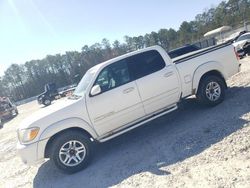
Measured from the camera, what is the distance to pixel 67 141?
20.0ft

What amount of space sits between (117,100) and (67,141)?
1.38m

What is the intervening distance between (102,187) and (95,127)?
1447 mm

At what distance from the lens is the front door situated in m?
6.41

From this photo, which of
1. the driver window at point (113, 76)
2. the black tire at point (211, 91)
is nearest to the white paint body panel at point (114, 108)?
the driver window at point (113, 76)

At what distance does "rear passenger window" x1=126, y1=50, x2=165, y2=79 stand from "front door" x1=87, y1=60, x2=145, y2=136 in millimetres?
163

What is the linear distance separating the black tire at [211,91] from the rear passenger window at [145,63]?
1317mm

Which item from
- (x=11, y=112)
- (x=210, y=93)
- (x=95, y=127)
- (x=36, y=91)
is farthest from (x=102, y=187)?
(x=36, y=91)

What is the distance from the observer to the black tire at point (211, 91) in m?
7.79

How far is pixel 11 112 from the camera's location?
26.7m

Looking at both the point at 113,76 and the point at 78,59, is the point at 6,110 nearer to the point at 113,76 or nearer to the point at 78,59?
the point at 113,76

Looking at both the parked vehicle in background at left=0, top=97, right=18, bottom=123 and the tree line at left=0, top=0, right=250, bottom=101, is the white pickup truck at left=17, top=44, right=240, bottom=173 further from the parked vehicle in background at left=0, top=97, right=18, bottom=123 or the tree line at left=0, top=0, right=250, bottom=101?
the tree line at left=0, top=0, right=250, bottom=101

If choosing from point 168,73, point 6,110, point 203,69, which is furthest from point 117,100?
point 6,110

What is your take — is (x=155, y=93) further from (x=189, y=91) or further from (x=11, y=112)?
(x=11, y=112)

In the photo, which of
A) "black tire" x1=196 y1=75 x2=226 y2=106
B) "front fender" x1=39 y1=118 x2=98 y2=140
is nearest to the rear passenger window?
"black tire" x1=196 y1=75 x2=226 y2=106
